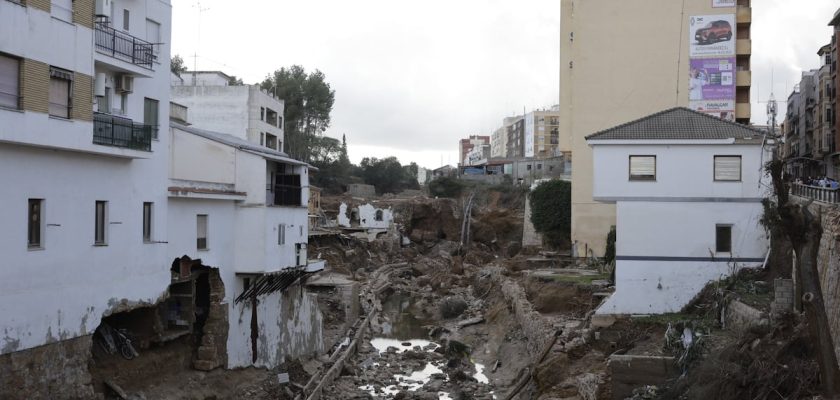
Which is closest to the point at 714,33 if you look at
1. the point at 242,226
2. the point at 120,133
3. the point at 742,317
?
the point at 742,317

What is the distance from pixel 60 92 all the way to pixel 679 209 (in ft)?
61.6

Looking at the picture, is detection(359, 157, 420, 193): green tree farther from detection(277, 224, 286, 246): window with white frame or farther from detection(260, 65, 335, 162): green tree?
detection(277, 224, 286, 246): window with white frame

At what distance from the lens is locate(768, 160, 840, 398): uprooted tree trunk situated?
1379cm

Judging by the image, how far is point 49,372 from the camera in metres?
17.5

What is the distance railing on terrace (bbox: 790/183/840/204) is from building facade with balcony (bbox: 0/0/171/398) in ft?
57.0

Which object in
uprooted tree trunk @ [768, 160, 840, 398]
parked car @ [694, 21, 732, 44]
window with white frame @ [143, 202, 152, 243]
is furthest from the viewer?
parked car @ [694, 21, 732, 44]

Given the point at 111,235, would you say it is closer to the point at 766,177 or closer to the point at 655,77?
the point at 766,177

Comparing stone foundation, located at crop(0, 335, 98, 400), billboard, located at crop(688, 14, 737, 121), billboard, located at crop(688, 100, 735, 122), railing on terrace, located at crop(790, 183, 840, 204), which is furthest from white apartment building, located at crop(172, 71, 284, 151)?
railing on terrace, located at crop(790, 183, 840, 204)

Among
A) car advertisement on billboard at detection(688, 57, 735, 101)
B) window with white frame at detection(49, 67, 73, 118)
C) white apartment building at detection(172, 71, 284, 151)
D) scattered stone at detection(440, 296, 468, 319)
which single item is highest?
car advertisement on billboard at detection(688, 57, 735, 101)

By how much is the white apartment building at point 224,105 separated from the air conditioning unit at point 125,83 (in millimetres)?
29796

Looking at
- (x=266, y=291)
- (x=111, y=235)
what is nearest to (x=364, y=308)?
(x=266, y=291)

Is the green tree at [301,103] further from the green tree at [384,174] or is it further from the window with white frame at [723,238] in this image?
the window with white frame at [723,238]

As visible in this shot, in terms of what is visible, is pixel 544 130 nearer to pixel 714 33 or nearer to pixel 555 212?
pixel 555 212

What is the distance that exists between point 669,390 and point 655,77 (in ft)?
121
